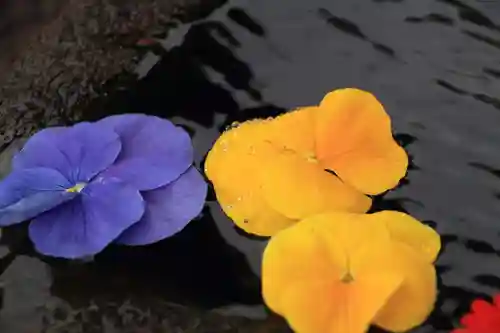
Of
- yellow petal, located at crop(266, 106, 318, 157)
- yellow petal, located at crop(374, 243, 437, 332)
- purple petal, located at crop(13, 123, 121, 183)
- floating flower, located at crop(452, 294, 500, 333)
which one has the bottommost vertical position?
floating flower, located at crop(452, 294, 500, 333)

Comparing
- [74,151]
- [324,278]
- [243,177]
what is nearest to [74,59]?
[74,151]

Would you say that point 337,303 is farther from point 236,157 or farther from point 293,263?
point 236,157

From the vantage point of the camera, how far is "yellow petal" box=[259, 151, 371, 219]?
74 centimetres

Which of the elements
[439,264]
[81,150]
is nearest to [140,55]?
[81,150]

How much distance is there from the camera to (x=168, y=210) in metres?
0.76

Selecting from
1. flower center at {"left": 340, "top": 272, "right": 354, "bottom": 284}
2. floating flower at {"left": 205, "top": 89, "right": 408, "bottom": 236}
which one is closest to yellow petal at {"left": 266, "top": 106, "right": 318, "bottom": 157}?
floating flower at {"left": 205, "top": 89, "right": 408, "bottom": 236}

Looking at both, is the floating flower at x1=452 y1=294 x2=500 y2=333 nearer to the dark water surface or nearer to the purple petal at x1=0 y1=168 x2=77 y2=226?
the dark water surface

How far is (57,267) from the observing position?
2.48 feet

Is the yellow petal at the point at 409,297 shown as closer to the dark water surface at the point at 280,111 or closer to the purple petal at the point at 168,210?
the dark water surface at the point at 280,111

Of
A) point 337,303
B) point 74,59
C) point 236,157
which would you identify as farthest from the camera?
point 74,59

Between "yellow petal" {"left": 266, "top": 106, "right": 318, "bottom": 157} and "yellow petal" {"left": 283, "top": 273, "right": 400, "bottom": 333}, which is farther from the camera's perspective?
"yellow petal" {"left": 266, "top": 106, "right": 318, "bottom": 157}

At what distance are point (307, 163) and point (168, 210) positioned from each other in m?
0.12

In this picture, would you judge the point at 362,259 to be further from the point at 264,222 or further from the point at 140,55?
the point at 140,55

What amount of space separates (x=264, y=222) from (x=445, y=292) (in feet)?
0.51
